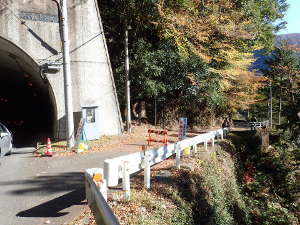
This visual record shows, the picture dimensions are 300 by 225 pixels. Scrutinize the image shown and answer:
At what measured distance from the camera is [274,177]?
1539cm

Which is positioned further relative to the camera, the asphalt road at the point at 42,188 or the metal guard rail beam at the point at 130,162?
the metal guard rail beam at the point at 130,162

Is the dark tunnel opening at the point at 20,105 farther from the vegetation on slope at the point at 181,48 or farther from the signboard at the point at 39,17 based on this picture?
the signboard at the point at 39,17

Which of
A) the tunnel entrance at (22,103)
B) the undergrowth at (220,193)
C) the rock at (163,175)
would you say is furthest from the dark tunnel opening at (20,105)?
the rock at (163,175)

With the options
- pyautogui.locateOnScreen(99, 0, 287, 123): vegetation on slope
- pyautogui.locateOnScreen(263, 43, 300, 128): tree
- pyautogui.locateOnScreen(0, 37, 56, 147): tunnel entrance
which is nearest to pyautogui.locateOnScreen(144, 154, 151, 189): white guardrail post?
pyautogui.locateOnScreen(99, 0, 287, 123): vegetation on slope

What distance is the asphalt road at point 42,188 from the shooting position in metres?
5.44

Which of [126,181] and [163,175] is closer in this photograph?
[126,181]

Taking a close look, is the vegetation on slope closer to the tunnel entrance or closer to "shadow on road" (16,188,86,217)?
the tunnel entrance

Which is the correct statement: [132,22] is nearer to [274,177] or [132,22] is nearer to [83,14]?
[83,14]

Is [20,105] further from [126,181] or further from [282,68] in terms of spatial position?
[282,68]

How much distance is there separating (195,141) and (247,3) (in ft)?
60.0

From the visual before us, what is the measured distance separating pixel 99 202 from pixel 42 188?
3.67m

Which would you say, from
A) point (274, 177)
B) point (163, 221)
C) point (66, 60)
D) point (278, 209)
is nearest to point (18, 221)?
point (163, 221)

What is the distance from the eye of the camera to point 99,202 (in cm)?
427

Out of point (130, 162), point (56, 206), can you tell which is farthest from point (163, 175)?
point (56, 206)
